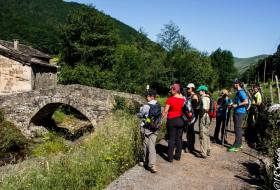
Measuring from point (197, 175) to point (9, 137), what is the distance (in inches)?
493

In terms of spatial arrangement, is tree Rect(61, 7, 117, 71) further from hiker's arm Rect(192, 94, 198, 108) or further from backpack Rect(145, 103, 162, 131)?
backpack Rect(145, 103, 162, 131)

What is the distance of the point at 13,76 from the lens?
25.2 m

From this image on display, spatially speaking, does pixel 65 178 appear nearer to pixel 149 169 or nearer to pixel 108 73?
pixel 149 169

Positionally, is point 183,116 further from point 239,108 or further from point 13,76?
point 13,76

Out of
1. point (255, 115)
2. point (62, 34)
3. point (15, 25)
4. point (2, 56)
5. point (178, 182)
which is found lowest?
point (178, 182)

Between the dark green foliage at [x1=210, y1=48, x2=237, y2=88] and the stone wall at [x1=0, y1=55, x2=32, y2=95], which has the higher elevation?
the dark green foliage at [x1=210, y1=48, x2=237, y2=88]

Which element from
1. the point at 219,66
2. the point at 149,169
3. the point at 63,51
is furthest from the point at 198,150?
the point at 219,66

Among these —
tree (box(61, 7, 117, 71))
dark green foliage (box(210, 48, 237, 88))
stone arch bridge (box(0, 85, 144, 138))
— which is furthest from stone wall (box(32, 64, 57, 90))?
dark green foliage (box(210, 48, 237, 88))

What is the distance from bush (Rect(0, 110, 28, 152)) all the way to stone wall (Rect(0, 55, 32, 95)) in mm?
6976

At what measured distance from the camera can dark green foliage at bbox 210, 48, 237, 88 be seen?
7644 cm

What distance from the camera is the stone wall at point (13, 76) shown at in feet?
82.6

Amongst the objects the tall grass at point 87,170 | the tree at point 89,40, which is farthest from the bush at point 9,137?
the tree at point 89,40

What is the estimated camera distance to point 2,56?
25203mm

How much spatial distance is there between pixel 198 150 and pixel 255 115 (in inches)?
122
